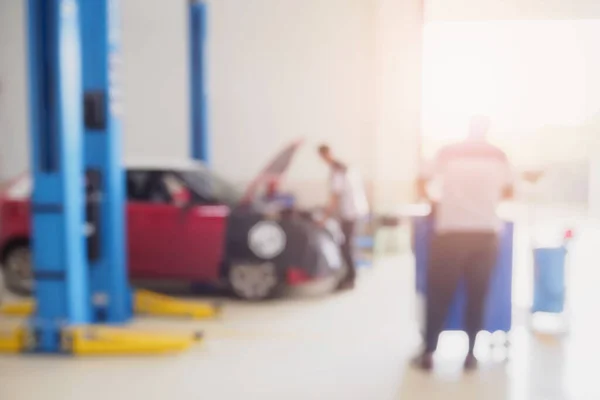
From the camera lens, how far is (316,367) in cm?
338

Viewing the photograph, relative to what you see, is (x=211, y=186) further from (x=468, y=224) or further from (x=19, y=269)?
(x=468, y=224)

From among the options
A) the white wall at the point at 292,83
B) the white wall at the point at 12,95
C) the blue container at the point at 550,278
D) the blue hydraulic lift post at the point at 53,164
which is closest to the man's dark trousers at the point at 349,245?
the blue container at the point at 550,278

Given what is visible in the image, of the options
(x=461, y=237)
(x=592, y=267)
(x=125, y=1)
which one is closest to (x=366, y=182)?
(x=592, y=267)

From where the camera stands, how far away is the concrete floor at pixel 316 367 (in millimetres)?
3037

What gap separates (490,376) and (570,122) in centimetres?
589

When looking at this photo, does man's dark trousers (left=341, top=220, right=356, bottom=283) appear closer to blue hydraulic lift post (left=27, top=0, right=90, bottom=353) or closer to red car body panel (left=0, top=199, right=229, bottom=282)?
red car body panel (left=0, top=199, right=229, bottom=282)

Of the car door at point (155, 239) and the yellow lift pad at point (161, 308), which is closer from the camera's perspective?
the yellow lift pad at point (161, 308)

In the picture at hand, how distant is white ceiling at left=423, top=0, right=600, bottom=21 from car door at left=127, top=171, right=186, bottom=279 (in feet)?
13.5

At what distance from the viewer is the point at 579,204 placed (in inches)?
373

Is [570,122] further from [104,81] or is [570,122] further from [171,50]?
[104,81]

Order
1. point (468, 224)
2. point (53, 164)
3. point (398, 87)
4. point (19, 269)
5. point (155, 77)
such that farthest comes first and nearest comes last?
point (155, 77), point (398, 87), point (19, 269), point (53, 164), point (468, 224)

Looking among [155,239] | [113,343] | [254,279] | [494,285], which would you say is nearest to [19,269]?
[155,239]

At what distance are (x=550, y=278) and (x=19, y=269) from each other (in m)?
4.13

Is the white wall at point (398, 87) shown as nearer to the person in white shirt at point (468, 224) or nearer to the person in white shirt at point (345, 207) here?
the person in white shirt at point (345, 207)
